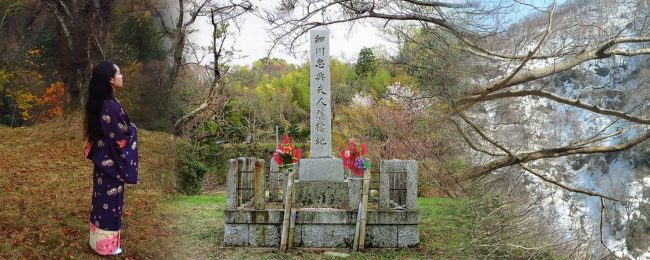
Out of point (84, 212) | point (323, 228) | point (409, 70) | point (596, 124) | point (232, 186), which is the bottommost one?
point (323, 228)

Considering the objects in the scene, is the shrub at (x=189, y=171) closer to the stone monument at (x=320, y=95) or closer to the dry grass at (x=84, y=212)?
the dry grass at (x=84, y=212)

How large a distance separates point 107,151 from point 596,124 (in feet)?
20.4

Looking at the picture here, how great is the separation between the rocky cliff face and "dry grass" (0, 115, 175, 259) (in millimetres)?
4053

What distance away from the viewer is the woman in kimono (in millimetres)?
2904

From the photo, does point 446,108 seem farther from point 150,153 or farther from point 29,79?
point 29,79

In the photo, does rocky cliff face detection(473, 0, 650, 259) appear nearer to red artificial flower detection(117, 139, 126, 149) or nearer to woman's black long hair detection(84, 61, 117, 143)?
red artificial flower detection(117, 139, 126, 149)

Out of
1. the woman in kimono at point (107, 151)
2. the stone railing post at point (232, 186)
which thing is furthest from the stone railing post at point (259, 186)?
the woman in kimono at point (107, 151)

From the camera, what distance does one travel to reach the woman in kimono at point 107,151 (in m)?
2.90

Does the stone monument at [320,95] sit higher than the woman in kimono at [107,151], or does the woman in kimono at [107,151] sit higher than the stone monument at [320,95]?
the stone monument at [320,95]

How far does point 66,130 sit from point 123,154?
3.88 m

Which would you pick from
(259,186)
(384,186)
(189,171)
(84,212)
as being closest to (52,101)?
(84,212)

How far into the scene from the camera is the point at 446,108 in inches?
229

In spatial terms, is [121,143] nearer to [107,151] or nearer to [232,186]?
[107,151]

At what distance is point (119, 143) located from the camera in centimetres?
296
